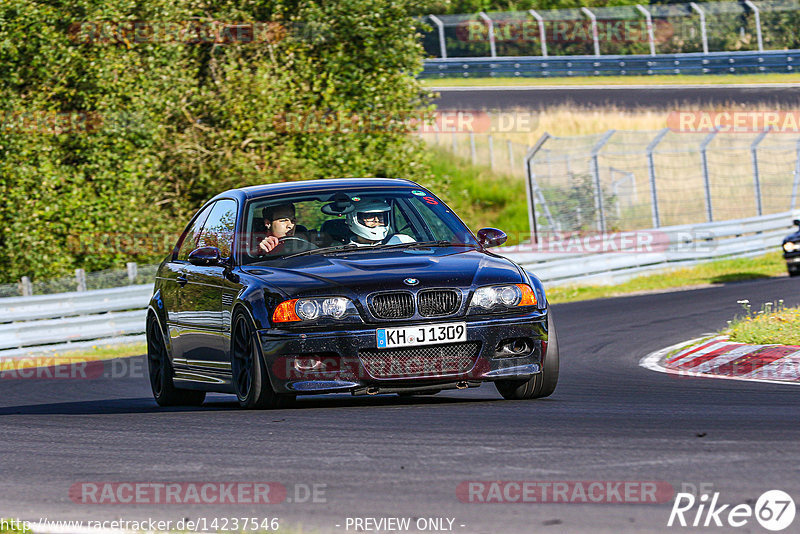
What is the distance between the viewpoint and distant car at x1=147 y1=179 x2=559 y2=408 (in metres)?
8.08

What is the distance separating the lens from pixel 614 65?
47094 millimetres

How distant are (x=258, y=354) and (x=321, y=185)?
1738 millimetres

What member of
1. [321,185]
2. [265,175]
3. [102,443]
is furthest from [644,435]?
[265,175]

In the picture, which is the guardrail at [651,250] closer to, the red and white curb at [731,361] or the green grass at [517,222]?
the green grass at [517,222]

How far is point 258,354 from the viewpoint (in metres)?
8.30

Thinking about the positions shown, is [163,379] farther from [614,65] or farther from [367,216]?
[614,65]

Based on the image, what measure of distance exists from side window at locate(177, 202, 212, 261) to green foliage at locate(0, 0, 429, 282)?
42.7ft

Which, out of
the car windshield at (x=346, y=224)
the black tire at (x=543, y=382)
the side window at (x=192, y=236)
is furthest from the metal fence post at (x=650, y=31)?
the black tire at (x=543, y=382)

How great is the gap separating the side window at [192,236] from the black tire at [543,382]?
2.90 m

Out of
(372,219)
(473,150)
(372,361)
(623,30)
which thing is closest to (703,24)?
(623,30)

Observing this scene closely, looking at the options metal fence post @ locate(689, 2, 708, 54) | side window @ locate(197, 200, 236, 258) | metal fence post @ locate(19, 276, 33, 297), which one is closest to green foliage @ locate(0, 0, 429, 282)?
metal fence post @ locate(19, 276, 33, 297)

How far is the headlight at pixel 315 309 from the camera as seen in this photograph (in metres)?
8.09

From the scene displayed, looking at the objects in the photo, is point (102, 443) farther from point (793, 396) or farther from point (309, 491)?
point (793, 396)

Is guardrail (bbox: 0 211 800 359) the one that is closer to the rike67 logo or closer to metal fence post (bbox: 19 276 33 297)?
metal fence post (bbox: 19 276 33 297)
